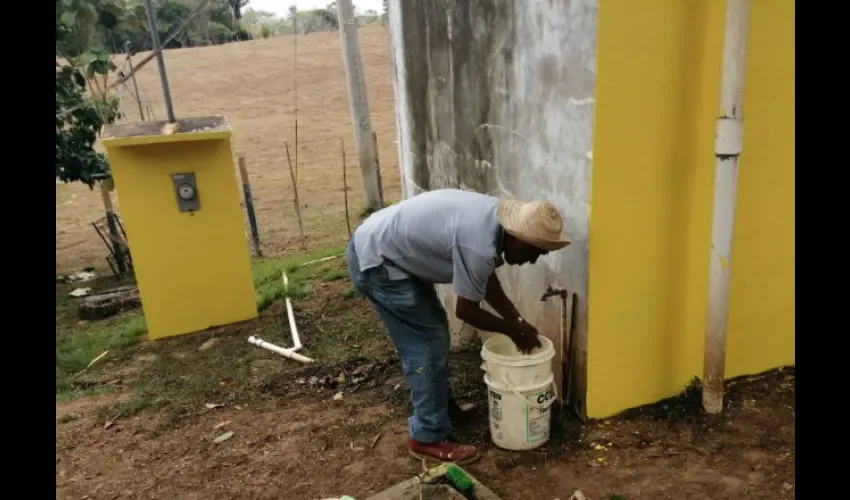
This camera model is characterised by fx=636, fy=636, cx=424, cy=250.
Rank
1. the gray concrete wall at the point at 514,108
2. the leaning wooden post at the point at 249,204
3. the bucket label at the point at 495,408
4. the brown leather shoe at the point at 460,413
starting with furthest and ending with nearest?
the leaning wooden post at the point at 249,204
the brown leather shoe at the point at 460,413
the bucket label at the point at 495,408
the gray concrete wall at the point at 514,108

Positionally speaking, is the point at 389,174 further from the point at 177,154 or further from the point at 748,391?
the point at 748,391

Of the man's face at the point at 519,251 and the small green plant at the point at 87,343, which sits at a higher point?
the man's face at the point at 519,251

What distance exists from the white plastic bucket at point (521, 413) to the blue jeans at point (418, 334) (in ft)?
0.92

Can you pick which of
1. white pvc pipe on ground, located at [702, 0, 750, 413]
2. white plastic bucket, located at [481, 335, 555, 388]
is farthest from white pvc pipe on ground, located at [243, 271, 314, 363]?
white pvc pipe on ground, located at [702, 0, 750, 413]

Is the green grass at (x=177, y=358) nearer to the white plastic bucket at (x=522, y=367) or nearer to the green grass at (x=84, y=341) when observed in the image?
the green grass at (x=84, y=341)

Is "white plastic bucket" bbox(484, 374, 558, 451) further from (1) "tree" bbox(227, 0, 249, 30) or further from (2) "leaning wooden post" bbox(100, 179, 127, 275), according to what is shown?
(1) "tree" bbox(227, 0, 249, 30)

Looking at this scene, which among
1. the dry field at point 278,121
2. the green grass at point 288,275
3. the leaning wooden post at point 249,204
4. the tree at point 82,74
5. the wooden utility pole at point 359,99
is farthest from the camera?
the dry field at point 278,121

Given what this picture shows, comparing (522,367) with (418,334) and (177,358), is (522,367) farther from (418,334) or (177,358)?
(177,358)

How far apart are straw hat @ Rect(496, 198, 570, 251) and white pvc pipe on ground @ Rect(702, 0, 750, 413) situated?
2.86 ft

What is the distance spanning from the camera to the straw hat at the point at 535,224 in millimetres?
2844

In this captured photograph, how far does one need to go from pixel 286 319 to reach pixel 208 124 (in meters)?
1.89

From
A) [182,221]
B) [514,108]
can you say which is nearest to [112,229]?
[182,221]

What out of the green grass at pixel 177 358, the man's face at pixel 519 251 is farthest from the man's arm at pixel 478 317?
the green grass at pixel 177 358
